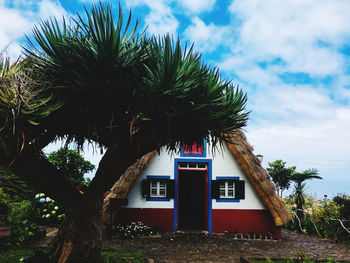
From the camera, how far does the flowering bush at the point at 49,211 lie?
1134cm

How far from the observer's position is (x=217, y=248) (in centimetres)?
823

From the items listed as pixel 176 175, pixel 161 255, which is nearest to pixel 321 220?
pixel 176 175

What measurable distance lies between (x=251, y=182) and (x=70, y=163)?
941 cm

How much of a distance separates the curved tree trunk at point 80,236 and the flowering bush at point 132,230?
15.3ft

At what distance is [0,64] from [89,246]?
12.0 feet

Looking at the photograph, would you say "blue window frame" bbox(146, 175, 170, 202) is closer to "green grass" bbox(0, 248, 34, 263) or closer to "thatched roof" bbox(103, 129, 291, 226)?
"thatched roof" bbox(103, 129, 291, 226)

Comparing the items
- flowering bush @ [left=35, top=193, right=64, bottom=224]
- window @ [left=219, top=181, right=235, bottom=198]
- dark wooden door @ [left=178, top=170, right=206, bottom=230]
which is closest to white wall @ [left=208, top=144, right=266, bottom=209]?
window @ [left=219, top=181, right=235, bottom=198]

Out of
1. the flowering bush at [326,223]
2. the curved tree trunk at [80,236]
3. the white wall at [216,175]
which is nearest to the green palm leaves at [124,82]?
the curved tree trunk at [80,236]

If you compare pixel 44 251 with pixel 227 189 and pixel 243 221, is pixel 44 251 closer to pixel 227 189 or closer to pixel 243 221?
pixel 227 189

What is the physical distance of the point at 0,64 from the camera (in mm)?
4938

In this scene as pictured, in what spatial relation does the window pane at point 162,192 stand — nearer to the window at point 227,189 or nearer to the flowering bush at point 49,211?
Result: the window at point 227,189

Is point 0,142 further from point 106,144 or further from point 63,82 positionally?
point 106,144

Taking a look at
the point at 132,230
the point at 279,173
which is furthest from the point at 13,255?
the point at 279,173

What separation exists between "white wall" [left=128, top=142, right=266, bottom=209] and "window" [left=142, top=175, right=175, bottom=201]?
6.2 inches
